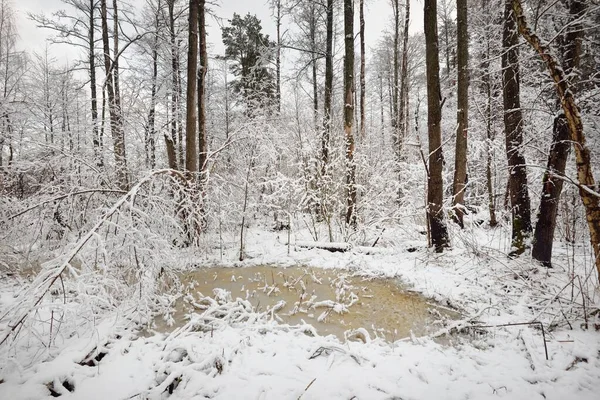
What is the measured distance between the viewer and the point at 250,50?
15.1 m

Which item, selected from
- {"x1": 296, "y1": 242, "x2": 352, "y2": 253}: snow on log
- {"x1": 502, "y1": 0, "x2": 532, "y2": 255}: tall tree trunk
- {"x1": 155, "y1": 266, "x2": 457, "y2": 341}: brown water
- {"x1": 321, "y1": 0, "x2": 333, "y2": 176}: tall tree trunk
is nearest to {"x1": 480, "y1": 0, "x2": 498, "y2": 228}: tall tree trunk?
{"x1": 502, "y1": 0, "x2": 532, "y2": 255}: tall tree trunk

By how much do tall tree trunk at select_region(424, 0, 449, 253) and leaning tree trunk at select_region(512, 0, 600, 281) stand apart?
8.12 feet

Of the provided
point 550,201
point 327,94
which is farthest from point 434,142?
point 327,94

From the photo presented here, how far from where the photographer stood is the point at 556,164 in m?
3.92

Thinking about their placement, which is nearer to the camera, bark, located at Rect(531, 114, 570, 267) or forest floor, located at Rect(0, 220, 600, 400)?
forest floor, located at Rect(0, 220, 600, 400)

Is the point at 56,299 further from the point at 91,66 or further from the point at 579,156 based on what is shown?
the point at 91,66

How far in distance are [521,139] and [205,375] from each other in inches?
227

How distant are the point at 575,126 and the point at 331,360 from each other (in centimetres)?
329

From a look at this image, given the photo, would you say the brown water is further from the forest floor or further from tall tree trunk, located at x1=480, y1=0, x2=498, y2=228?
tall tree trunk, located at x1=480, y1=0, x2=498, y2=228

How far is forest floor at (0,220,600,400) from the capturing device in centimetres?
226

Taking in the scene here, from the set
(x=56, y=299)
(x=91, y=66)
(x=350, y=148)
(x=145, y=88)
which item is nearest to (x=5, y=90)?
(x=91, y=66)

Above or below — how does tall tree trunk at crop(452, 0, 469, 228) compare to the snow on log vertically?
above

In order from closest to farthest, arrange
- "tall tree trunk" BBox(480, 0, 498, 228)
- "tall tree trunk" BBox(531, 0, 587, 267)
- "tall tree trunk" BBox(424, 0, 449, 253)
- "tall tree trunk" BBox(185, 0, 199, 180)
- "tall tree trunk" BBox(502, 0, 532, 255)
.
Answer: "tall tree trunk" BBox(531, 0, 587, 267) < "tall tree trunk" BBox(502, 0, 532, 255) < "tall tree trunk" BBox(424, 0, 449, 253) < "tall tree trunk" BBox(185, 0, 199, 180) < "tall tree trunk" BBox(480, 0, 498, 228)

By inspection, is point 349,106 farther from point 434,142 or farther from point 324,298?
point 324,298
